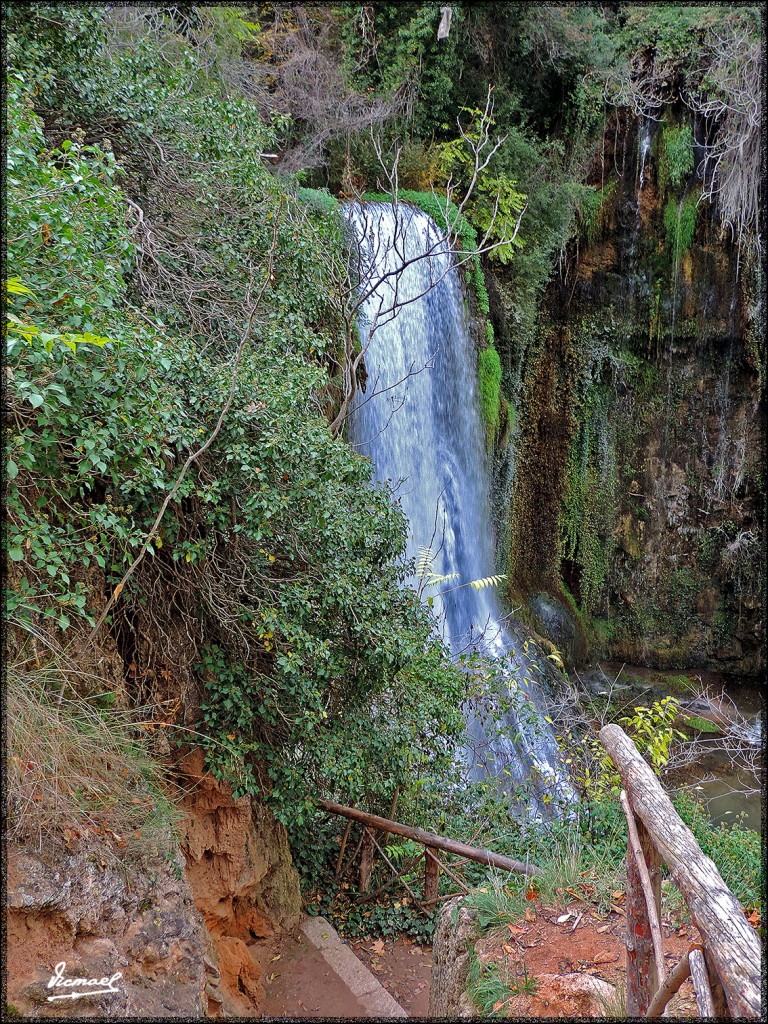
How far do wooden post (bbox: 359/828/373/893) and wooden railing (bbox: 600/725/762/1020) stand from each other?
3.48 metres

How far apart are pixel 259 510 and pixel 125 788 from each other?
5.37ft

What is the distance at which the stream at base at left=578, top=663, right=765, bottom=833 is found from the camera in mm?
9672

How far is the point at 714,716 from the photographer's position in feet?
38.5

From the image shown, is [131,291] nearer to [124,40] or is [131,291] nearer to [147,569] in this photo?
[147,569]

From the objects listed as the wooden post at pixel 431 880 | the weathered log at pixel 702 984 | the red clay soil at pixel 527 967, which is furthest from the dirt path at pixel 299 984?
the weathered log at pixel 702 984

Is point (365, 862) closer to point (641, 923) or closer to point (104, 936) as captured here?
point (104, 936)

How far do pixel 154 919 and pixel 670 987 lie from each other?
259 centimetres

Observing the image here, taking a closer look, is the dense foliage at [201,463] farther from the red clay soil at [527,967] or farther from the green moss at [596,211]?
the green moss at [596,211]

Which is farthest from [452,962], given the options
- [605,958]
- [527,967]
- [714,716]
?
[714,716]

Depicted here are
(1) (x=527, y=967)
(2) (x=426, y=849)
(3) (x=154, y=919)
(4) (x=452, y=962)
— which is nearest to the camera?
(1) (x=527, y=967)

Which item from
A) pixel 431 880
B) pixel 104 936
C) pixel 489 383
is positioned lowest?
pixel 431 880

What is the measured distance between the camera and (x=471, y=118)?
10.7m

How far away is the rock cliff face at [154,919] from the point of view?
2824 mm

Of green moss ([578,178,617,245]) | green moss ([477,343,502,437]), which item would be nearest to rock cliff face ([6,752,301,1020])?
green moss ([477,343,502,437])
